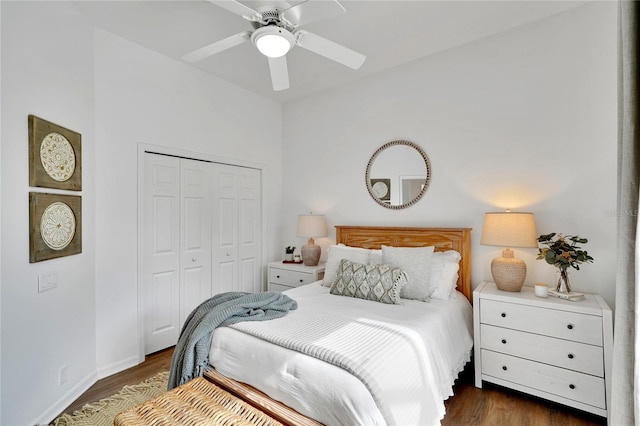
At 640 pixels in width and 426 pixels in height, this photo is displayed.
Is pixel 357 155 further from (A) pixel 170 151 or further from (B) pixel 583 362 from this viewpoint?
(B) pixel 583 362

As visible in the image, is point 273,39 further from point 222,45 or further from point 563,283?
point 563,283

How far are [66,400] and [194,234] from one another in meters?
1.66

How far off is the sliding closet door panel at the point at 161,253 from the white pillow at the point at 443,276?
248 cm

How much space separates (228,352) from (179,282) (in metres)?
1.71

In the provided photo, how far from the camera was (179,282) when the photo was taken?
10.8ft

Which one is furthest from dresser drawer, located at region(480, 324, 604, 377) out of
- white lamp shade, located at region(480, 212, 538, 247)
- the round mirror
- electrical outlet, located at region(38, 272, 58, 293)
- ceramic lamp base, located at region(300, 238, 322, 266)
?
electrical outlet, located at region(38, 272, 58, 293)

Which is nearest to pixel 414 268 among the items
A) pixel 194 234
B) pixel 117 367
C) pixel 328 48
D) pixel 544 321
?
pixel 544 321

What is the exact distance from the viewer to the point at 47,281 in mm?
2129

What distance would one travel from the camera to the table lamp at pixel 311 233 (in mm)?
3746

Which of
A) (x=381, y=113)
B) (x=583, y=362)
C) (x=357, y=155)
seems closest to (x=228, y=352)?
(x=583, y=362)

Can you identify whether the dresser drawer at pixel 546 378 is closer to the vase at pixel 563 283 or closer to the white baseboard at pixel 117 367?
the vase at pixel 563 283

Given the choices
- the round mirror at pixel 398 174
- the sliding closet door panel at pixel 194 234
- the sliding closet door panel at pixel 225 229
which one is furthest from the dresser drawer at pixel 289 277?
the round mirror at pixel 398 174

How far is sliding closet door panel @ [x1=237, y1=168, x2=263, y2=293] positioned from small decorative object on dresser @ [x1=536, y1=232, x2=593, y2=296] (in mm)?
3026

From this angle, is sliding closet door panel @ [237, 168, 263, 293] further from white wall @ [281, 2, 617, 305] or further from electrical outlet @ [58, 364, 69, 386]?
electrical outlet @ [58, 364, 69, 386]
